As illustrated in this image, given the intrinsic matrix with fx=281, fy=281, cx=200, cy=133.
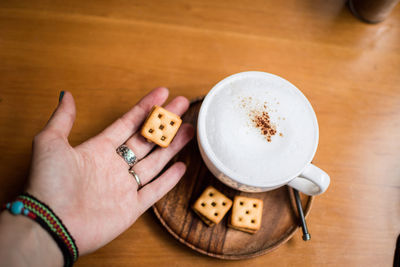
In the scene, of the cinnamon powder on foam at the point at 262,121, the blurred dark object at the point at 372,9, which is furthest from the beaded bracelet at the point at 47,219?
the blurred dark object at the point at 372,9

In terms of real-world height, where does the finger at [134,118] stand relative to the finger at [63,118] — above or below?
below

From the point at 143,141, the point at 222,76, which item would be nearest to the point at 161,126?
the point at 143,141

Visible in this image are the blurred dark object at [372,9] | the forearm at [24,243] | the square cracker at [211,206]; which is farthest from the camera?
the blurred dark object at [372,9]

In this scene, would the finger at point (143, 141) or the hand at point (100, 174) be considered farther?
the finger at point (143, 141)

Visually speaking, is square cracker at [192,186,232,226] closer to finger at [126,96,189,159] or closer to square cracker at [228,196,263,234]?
square cracker at [228,196,263,234]

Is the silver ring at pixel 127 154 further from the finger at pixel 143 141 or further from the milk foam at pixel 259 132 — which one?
the milk foam at pixel 259 132

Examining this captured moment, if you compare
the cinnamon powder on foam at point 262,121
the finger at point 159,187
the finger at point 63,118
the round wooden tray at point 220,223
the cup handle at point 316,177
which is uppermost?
the finger at point 63,118

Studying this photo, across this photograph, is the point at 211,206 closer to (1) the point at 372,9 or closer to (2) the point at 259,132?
(2) the point at 259,132
